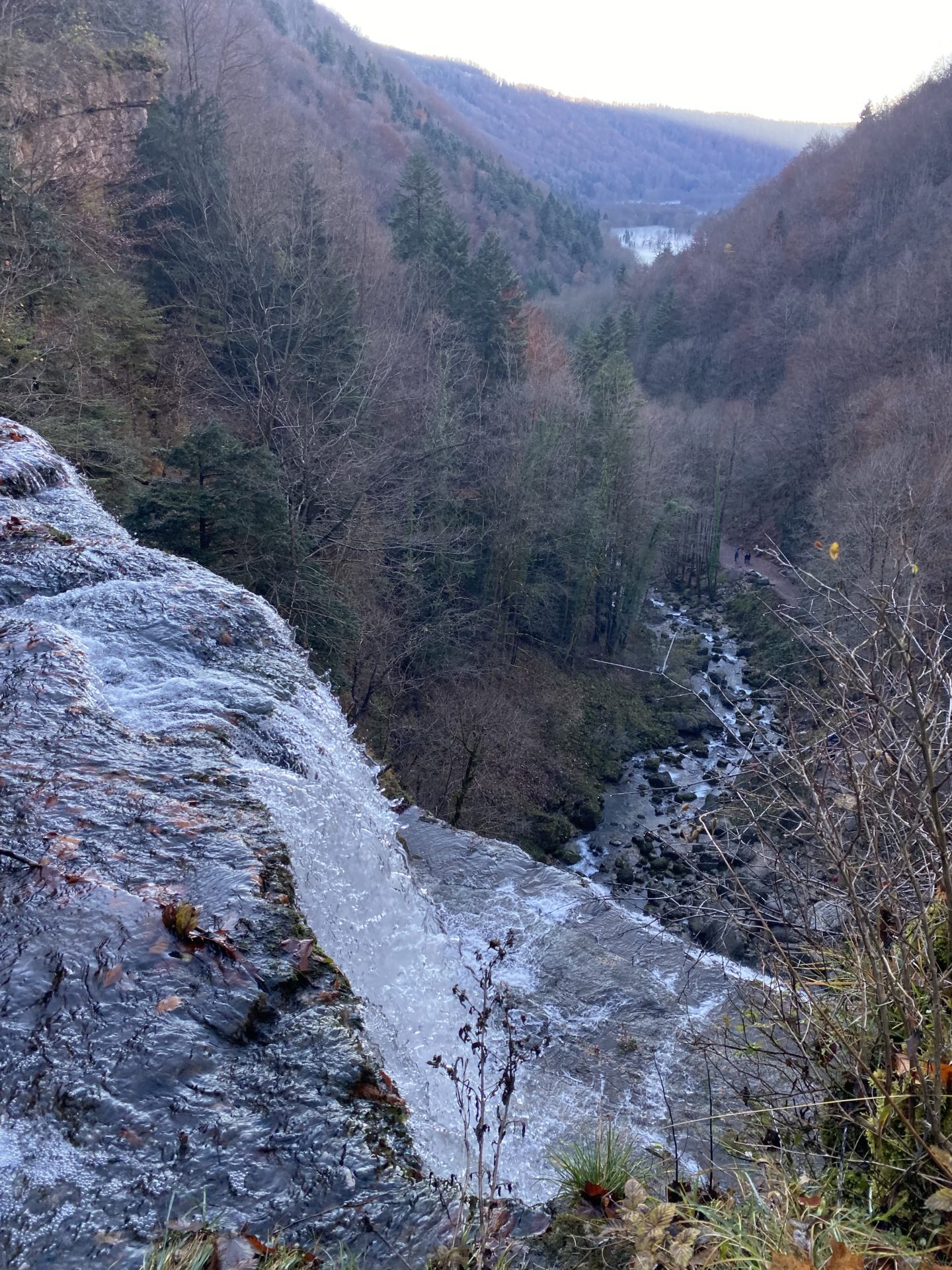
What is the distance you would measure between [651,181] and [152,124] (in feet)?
586

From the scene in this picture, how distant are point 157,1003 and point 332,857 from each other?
1.86 m

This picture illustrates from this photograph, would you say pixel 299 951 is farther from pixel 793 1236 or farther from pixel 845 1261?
pixel 845 1261

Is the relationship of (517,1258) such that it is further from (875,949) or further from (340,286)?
(340,286)

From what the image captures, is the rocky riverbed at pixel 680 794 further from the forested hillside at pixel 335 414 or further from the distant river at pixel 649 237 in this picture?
the distant river at pixel 649 237

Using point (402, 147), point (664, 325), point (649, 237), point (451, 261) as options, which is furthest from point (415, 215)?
point (649, 237)

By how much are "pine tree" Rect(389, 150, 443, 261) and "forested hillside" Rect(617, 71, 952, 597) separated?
13422 mm

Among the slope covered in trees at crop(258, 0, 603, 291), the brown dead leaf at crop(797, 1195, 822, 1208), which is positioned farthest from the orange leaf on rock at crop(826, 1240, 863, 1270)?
the slope covered in trees at crop(258, 0, 603, 291)

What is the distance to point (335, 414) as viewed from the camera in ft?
62.1

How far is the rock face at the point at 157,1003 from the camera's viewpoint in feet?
8.16

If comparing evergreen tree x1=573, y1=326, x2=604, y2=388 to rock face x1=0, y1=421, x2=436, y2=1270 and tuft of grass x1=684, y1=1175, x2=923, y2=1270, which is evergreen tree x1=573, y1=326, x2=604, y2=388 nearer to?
rock face x1=0, y1=421, x2=436, y2=1270

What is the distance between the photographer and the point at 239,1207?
2482 millimetres

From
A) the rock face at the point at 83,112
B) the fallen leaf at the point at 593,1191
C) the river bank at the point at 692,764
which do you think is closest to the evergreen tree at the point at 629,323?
the river bank at the point at 692,764

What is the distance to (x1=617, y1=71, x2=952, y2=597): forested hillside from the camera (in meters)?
24.5

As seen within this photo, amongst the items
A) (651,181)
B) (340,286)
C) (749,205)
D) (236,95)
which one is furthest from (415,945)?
(651,181)
